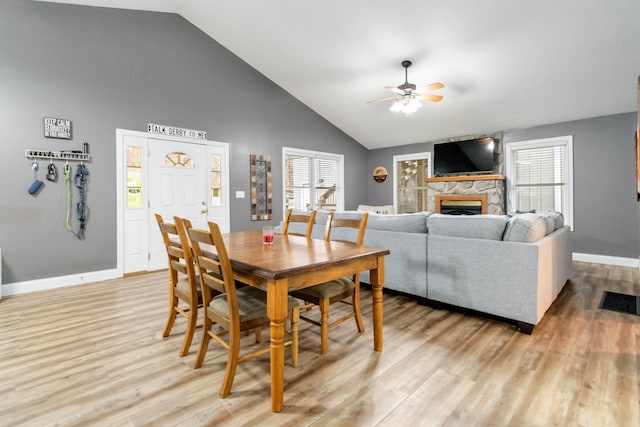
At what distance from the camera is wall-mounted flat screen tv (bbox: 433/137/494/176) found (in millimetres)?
6051

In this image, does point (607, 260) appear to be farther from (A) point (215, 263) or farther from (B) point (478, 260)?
(A) point (215, 263)

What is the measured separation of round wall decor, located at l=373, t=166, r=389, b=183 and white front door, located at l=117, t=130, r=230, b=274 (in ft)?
13.0

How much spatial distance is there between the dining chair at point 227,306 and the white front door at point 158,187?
3107 millimetres

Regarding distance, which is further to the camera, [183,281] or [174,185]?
[174,185]

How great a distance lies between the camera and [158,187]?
464 centimetres

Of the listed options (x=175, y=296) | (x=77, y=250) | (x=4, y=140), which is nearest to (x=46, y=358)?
(x=175, y=296)

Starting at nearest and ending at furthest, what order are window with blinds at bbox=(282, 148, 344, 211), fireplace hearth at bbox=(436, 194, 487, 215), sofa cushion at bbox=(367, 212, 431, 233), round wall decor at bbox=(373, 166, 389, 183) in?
sofa cushion at bbox=(367, 212, 431, 233) < fireplace hearth at bbox=(436, 194, 487, 215) < window with blinds at bbox=(282, 148, 344, 211) < round wall decor at bbox=(373, 166, 389, 183)

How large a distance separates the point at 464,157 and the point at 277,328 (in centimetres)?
594

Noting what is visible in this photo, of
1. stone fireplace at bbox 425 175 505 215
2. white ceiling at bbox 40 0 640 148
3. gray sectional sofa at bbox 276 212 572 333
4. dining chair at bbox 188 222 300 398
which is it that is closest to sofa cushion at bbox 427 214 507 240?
gray sectional sofa at bbox 276 212 572 333

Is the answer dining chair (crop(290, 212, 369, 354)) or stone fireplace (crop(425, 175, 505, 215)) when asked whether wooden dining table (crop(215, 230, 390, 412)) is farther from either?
stone fireplace (crop(425, 175, 505, 215))

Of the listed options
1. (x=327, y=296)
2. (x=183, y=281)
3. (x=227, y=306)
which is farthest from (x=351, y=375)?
(x=183, y=281)

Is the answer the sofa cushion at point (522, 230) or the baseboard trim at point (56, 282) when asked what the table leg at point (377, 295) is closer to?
the sofa cushion at point (522, 230)

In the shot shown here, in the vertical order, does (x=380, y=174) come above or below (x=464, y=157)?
below

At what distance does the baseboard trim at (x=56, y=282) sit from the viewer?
3.57 meters
